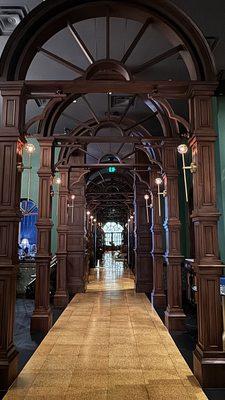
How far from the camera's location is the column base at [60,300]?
25.9 feet

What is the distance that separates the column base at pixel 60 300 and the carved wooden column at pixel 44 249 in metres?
2.20

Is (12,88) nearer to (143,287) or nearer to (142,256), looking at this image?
(142,256)

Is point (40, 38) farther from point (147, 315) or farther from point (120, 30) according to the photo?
point (147, 315)

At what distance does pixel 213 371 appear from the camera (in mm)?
3408

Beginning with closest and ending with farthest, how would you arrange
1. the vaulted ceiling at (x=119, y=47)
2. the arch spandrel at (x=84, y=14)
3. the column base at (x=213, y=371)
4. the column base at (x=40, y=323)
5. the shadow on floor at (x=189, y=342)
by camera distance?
the shadow on floor at (x=189, y=342), the column base at (x=213, y=371), the arch spandrel at (x=84, y=14), the vaulted ceiling at (x=119, y=47), the column base at (x=40, y=323)

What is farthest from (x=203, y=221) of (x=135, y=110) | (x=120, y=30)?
(x=135, y=110)

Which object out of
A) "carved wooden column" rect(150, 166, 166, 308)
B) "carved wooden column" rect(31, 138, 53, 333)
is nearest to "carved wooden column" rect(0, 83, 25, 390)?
"carved wooden column" rect(31, 138, 53, 333)

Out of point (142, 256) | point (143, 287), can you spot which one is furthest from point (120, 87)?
point (143, 287)

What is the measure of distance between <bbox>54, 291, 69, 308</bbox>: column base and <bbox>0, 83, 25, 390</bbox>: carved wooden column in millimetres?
4375

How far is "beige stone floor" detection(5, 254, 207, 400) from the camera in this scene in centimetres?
331

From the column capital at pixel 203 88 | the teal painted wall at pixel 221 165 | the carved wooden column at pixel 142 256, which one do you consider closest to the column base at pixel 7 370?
the column capital at pixel 203 88

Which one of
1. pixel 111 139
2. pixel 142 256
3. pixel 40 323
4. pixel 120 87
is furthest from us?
pixel 142 256

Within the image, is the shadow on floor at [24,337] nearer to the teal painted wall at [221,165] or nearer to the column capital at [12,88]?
the column capital at [12,88]

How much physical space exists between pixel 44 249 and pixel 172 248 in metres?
2.34
